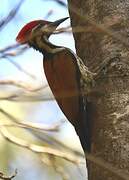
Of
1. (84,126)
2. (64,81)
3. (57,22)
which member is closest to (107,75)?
(84,126)

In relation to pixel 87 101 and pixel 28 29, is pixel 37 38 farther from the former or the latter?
pixel 87 101

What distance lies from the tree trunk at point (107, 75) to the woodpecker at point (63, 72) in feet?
0.24

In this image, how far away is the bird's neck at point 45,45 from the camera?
7.28ft

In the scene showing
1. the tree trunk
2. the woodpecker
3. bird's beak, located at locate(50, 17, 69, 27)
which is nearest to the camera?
the tree trunk

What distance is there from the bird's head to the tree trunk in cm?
33

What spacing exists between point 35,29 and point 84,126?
60cm

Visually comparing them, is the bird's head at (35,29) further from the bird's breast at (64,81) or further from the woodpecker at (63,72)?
the bird's breast at (64,81)

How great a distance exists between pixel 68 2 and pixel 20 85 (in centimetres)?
43

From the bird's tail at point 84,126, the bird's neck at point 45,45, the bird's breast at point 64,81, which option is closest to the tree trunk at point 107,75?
the bird's tail at point 84,126

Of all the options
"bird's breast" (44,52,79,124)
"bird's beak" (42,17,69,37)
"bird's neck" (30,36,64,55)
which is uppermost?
"bird's beak" (42,17,69,37)

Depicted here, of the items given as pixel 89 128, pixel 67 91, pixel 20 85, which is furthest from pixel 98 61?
pixel 20 85

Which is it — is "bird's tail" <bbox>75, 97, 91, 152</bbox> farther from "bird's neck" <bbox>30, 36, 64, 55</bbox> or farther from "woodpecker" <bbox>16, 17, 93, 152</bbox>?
"bird's neck" <bbox>30, 36, 64, 55</bbox>

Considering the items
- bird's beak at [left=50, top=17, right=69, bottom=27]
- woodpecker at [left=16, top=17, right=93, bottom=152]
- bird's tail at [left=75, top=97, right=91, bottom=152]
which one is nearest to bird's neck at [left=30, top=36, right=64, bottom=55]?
woodpecker at [left=16, top=17, right=93, bottom=152]

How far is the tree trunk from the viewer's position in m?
1.43
